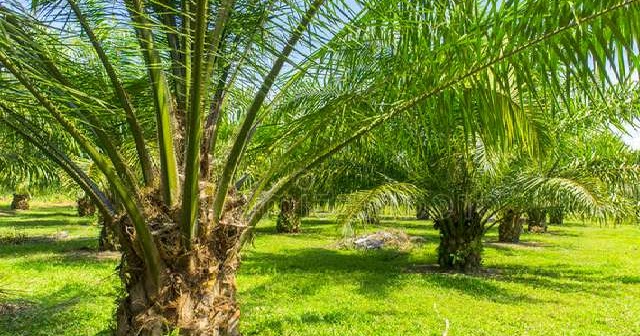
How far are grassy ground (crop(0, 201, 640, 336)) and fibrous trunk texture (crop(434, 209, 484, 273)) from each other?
1.80ft

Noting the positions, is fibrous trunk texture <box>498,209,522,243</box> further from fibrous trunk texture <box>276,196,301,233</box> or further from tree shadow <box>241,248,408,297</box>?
fibrous trunk texture <box>276,196,301,233</box>

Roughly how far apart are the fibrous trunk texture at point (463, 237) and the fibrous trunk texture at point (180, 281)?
733 centimetres

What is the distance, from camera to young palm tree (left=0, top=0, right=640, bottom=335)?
8.73ft

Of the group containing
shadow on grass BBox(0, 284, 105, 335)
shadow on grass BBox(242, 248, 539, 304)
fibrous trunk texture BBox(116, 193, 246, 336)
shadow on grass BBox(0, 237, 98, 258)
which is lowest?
shadow on grass BBox(0, 284, 105, 335)

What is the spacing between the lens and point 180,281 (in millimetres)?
3484

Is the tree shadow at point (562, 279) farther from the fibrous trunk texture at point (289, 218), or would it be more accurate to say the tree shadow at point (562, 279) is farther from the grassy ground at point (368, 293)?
the fibrous trunk texture at point (289, 218)

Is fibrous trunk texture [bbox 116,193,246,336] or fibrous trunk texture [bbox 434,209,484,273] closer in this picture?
fibrous trunk texture [bbox 116,193,246,336]

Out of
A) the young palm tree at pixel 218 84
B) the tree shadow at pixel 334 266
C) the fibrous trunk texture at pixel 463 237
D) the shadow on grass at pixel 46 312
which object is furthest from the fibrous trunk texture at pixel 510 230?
the young palm tree at pixel 218 84

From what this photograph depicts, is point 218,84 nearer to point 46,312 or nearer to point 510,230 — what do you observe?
point 46,312

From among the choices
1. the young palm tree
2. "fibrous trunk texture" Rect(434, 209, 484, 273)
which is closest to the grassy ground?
"fibrous trunk texture" Rect(434, 209, 484, 273)

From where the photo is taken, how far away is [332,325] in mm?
6438

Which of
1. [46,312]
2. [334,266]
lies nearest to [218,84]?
[46,312]

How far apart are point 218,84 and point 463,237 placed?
7.94m

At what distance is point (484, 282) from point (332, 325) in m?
3.88
